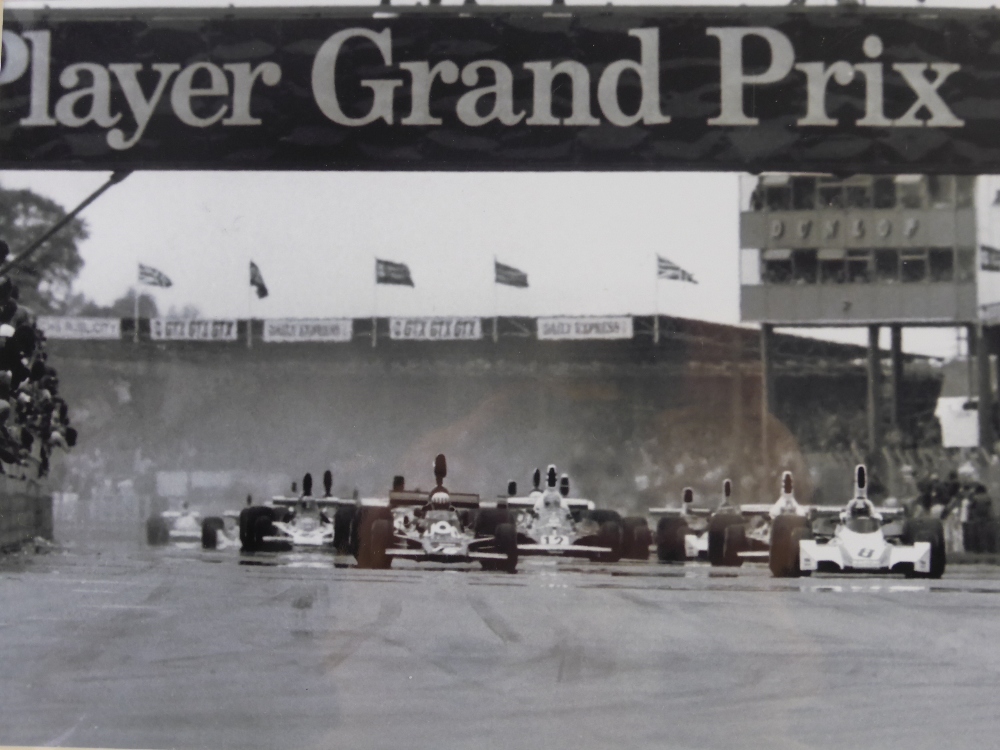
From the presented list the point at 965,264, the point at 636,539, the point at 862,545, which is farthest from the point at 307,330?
the point at 862,545

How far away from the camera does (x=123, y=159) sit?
6898 mm

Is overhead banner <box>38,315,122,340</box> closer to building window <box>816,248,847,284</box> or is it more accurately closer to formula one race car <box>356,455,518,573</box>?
formula one race car <box>356,455,518,573</box>

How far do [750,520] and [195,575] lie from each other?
596 centimetres

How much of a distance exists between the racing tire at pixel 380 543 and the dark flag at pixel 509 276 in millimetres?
5048

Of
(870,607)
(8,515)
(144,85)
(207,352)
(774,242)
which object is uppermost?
(144,85)

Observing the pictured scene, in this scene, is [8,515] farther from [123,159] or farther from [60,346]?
[123,159]

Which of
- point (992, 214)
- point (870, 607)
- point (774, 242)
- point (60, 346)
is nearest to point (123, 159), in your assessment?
point (60, 346)

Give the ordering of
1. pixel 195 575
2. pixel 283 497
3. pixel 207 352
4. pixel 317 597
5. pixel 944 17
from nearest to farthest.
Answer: pixel 944 17
pixel 207 352
pixel 317 597
pixel 283 497
pixel 195 575

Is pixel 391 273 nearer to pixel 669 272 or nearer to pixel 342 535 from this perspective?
pixel 669 272

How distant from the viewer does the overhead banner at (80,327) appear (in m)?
8.21

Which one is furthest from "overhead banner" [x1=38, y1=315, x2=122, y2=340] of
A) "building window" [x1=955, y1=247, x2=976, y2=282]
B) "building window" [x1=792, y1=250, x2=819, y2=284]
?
"building window" [x1=955, y1=247, x2=976, y2=282]

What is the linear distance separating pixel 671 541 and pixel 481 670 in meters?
6.82

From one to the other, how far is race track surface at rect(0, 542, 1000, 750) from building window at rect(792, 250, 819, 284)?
238cm

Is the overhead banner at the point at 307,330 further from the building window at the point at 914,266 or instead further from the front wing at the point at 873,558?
the front wing at the point at 873,558
